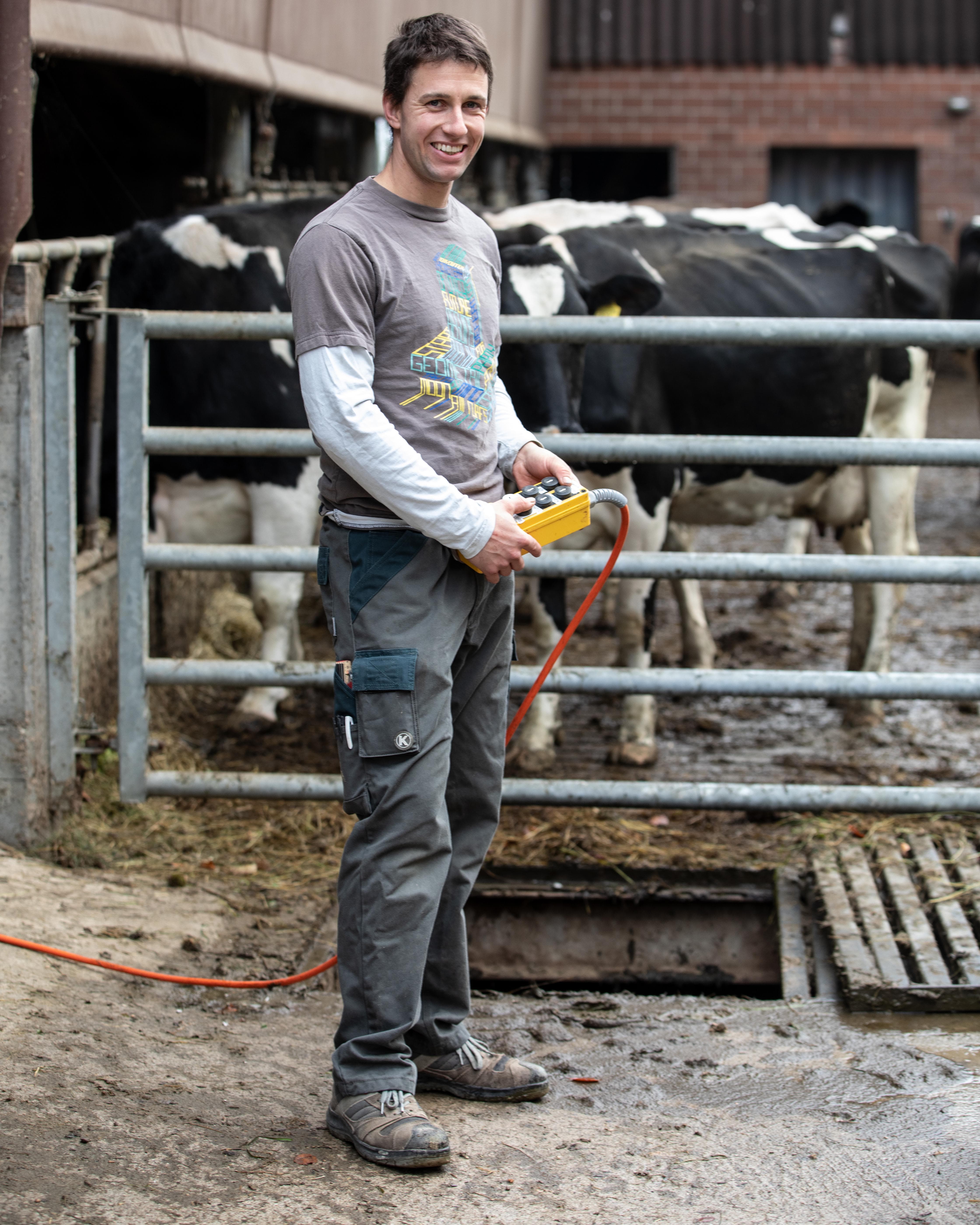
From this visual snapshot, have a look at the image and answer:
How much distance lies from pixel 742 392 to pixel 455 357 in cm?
354

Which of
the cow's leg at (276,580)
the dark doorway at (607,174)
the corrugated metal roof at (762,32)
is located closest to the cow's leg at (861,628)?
the cow's leg at (276,580)

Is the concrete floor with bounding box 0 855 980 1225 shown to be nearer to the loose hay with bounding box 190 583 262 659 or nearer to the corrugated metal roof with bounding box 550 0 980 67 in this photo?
the loose hay with bounding box 190 583 262 659

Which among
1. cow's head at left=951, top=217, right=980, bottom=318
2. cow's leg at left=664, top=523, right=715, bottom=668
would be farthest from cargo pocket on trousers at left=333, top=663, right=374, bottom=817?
cow's head at left=951, top=217, right=980, bottom=318

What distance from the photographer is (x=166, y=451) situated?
3.99m

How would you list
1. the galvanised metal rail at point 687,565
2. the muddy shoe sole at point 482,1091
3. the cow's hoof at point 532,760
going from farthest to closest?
the cow's hoof at point 532,760 → the galvanised metal rail at point 687,565 → the muddy shoe sole at point 482,1091

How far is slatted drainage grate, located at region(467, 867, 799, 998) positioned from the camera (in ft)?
13.5

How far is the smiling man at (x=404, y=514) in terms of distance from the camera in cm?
246

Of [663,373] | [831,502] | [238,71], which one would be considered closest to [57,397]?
[663,373]

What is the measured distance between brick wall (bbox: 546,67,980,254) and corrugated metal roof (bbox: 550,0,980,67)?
130 millimetres

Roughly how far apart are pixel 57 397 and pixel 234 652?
273cm

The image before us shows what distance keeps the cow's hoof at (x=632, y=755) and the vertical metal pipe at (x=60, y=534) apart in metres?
2.02

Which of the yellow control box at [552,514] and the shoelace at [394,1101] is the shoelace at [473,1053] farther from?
the yellow control box at [552,514]

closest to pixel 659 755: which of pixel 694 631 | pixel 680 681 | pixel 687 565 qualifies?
pixel 694 631

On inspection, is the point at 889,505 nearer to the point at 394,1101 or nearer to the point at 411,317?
the point at 411,317
